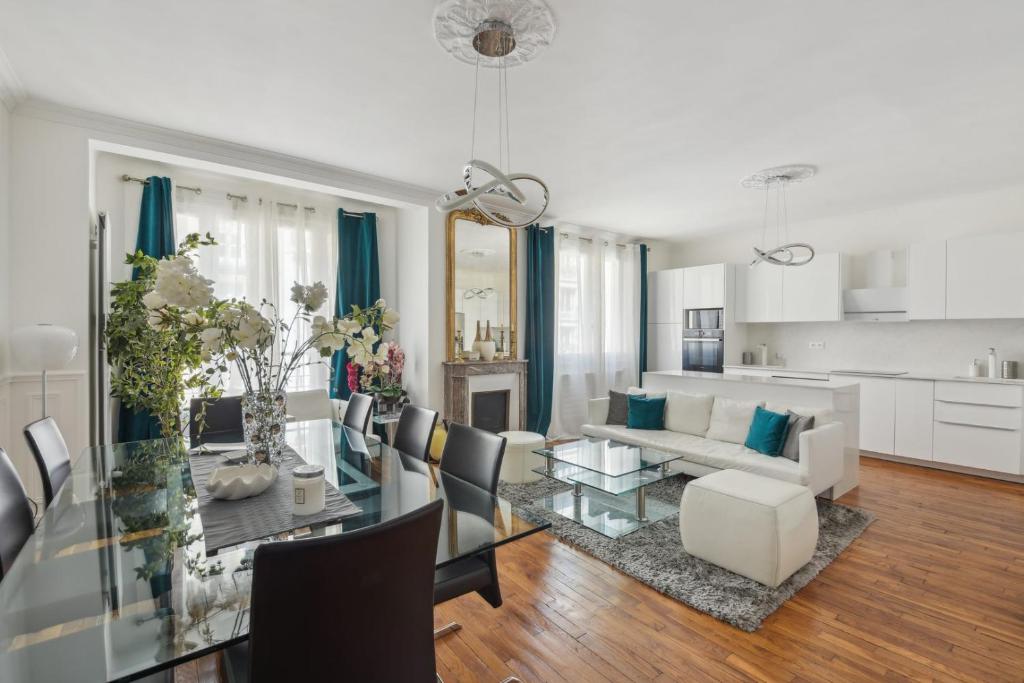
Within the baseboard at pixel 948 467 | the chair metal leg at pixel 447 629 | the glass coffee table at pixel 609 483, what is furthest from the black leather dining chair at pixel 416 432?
the baseboard at pixel 948 467

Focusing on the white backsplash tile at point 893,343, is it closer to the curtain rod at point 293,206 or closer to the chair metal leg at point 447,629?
the chair metal leg at point 447,629

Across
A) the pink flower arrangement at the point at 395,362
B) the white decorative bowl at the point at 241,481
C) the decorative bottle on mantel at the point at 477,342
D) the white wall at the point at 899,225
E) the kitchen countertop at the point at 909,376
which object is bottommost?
the white decorative bowl at the point at 241,481

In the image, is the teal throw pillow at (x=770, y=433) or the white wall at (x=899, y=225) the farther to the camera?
the white wall at (x=899, y=225)

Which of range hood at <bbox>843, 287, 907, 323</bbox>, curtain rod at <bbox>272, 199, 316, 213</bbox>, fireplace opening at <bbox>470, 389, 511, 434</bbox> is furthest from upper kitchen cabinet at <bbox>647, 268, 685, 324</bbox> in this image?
curtain rod at <bbox>272, 199, 316, 213</bbox>

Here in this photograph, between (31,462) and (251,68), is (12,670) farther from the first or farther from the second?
(31,462)

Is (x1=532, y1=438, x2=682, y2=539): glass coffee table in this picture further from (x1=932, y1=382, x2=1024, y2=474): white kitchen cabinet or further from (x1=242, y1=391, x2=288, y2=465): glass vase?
(x1=932, y1=382, x2=1024, y2=474): white kitchen cabinet

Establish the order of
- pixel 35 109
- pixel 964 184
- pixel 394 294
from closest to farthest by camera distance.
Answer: pixel 35 109
pixel 964 184
pixel 394 294

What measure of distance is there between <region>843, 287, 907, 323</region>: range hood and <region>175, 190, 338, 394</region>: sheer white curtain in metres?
5.60

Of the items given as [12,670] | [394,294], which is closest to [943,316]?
[394,294]

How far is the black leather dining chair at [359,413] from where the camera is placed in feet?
9.72

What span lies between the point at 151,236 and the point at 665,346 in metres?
5.95

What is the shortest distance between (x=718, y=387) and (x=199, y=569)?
4.19m

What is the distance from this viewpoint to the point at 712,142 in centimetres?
337

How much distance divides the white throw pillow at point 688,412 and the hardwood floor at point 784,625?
1.44m
